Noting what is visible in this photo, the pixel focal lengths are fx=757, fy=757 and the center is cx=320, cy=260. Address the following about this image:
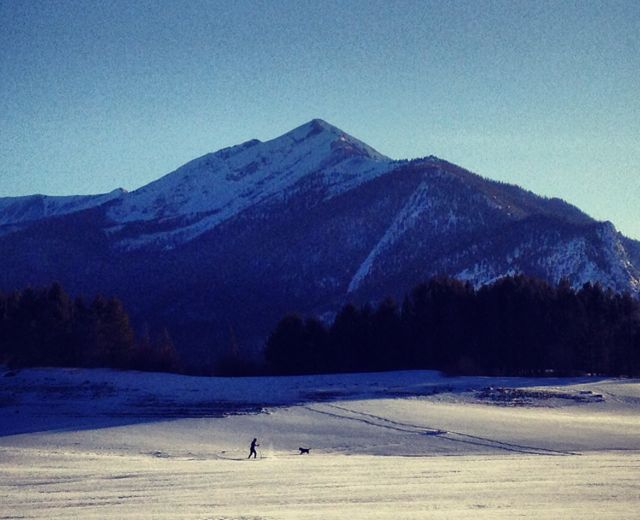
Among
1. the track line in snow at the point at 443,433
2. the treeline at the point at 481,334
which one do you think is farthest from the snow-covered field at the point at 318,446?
the treeline at the point at 481,334

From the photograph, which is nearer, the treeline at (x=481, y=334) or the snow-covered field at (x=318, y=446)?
the snow-covered field at (x=318, y=446)

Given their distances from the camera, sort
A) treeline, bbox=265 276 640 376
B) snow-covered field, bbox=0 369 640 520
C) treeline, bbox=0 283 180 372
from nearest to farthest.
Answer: snow-covered field, bbox=0 369 640 520 < treeline, bbox=265 276 640 376 < treeline, bbox=0 283 180 372

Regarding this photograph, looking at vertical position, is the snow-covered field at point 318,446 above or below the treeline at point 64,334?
below

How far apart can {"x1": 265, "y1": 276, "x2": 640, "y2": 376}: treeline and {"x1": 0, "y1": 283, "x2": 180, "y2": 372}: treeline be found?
42.8ft

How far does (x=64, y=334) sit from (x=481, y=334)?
35505 mm

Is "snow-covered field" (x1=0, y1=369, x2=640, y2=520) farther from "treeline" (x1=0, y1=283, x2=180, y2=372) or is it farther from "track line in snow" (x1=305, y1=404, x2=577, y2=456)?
"treeline" (x1=0, y1=283, x2=180, y2=372)

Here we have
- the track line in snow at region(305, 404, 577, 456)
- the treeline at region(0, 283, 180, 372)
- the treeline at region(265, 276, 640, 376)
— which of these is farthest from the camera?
the treeline at region(0, 283, 180, 372)

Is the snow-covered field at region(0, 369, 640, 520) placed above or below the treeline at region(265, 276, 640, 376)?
below

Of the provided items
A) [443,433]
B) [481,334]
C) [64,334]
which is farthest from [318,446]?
[64,334]

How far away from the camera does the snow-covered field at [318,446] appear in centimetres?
1947

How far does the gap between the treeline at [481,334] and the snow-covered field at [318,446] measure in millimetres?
8406

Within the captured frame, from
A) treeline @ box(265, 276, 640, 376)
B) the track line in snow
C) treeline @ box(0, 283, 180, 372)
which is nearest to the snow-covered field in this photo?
the track line in snow

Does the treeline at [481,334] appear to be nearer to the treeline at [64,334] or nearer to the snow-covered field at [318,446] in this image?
the snow-covered field at [318,446]

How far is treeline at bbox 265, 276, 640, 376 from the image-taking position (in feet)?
197
